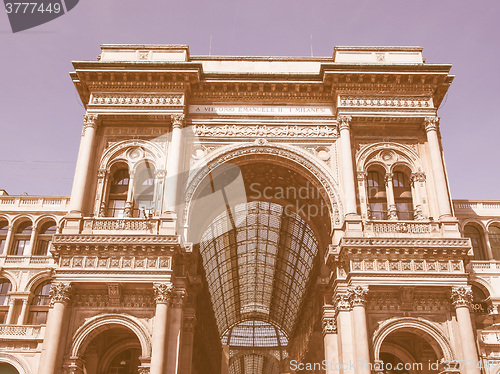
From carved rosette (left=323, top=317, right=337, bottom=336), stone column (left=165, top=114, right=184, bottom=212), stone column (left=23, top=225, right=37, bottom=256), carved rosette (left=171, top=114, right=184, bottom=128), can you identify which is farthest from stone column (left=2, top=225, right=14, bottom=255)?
carved rosette (left=323, top=317, right=337, bottom=336)

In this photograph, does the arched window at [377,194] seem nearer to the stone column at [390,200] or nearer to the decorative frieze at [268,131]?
the stone column at [390,200]

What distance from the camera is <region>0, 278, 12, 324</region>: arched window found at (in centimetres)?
3450

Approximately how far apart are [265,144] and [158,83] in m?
7.14

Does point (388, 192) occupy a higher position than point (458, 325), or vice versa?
point (388, 192)

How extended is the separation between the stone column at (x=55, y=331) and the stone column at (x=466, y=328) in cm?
1837

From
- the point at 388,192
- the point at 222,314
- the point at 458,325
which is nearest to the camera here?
the point at 458,325

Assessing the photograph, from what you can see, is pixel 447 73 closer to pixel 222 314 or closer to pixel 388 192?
pixel 388 192

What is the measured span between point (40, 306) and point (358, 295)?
21.1 meters

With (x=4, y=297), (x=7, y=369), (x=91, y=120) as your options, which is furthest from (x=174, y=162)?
(x=4, y=297)

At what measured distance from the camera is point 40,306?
34.6 m

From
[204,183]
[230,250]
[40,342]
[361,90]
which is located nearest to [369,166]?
[361,90]

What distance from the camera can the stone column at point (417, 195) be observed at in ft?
93.2

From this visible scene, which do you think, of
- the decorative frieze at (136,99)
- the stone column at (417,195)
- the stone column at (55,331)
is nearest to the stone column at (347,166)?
the stone column at (417,195)

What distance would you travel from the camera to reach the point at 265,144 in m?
30.5
